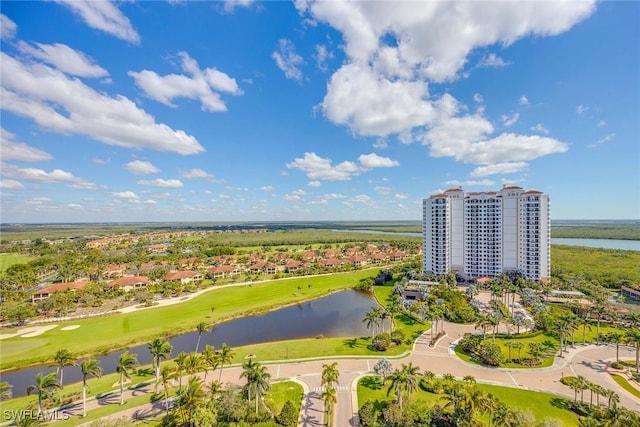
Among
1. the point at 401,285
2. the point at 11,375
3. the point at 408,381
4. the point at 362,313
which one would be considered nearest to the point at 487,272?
the point at 401,285

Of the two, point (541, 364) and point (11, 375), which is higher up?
point (541, 364)

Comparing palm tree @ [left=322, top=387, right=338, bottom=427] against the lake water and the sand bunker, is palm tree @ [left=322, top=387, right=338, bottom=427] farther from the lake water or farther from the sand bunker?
the sand bunker

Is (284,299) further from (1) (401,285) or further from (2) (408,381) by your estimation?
(2) (408,381)

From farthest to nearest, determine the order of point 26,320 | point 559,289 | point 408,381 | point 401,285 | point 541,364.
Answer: point 401,285, point 559,289, point 26,320, point 541,364, point 408,381

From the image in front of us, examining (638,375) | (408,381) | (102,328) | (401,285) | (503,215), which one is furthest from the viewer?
(503,215)

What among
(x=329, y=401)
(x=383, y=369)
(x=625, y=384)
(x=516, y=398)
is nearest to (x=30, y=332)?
(x=329, y=401)

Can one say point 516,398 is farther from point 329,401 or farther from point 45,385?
point 45,385

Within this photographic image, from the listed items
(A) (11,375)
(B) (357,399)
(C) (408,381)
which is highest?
(C) (408,381)
